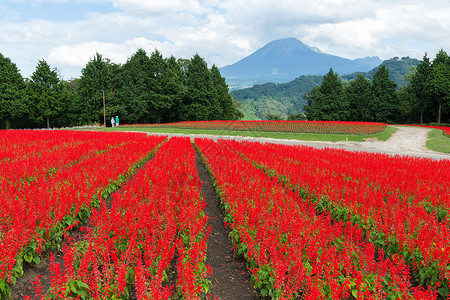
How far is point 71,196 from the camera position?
6.12m

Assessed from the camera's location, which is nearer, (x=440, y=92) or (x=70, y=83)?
(x=440, y=92)

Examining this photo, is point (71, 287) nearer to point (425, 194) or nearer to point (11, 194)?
point (11, 194)

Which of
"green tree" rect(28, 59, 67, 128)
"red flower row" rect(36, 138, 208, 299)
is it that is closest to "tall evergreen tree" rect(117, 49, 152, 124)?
"green tree" rect(28, 59, 67, 128)

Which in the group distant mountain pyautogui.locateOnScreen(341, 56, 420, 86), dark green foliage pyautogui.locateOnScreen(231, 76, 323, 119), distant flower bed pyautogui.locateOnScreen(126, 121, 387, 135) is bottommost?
distant flower bed pyautogui.locateOnScreen(126, 121, 387, 135)

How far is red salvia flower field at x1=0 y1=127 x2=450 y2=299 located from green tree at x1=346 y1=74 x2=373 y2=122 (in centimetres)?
4797

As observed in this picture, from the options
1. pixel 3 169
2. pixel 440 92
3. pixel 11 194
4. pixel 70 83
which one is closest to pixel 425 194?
pixel 11 194

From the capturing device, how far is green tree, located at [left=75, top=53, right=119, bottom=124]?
53.4m

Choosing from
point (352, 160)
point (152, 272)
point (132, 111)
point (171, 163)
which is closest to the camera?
point (152, 272)

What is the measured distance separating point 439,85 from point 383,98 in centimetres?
852

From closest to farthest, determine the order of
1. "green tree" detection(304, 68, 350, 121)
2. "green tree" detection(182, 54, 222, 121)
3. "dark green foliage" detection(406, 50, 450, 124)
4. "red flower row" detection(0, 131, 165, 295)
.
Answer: "red flower row" detection(0, 131, 165, 295) < "dark green foliage" detection(406, 50, 450, 124) < "green tree" detection(304, 68, 350, 121) < "green tree" detection(182, 54, 222, 121)

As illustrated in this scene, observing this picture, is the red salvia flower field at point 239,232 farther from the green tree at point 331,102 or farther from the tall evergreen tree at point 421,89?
the tall evergreen tree at point 421,89

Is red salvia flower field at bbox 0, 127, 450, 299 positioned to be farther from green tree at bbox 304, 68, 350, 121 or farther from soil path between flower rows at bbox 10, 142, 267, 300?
green tree at bbox 304, 68, 350, 121

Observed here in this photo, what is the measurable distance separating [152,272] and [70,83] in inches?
3109

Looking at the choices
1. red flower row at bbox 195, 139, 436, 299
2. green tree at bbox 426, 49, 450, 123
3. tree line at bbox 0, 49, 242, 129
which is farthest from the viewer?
tree line at bbox 0, 49, 242, 129
